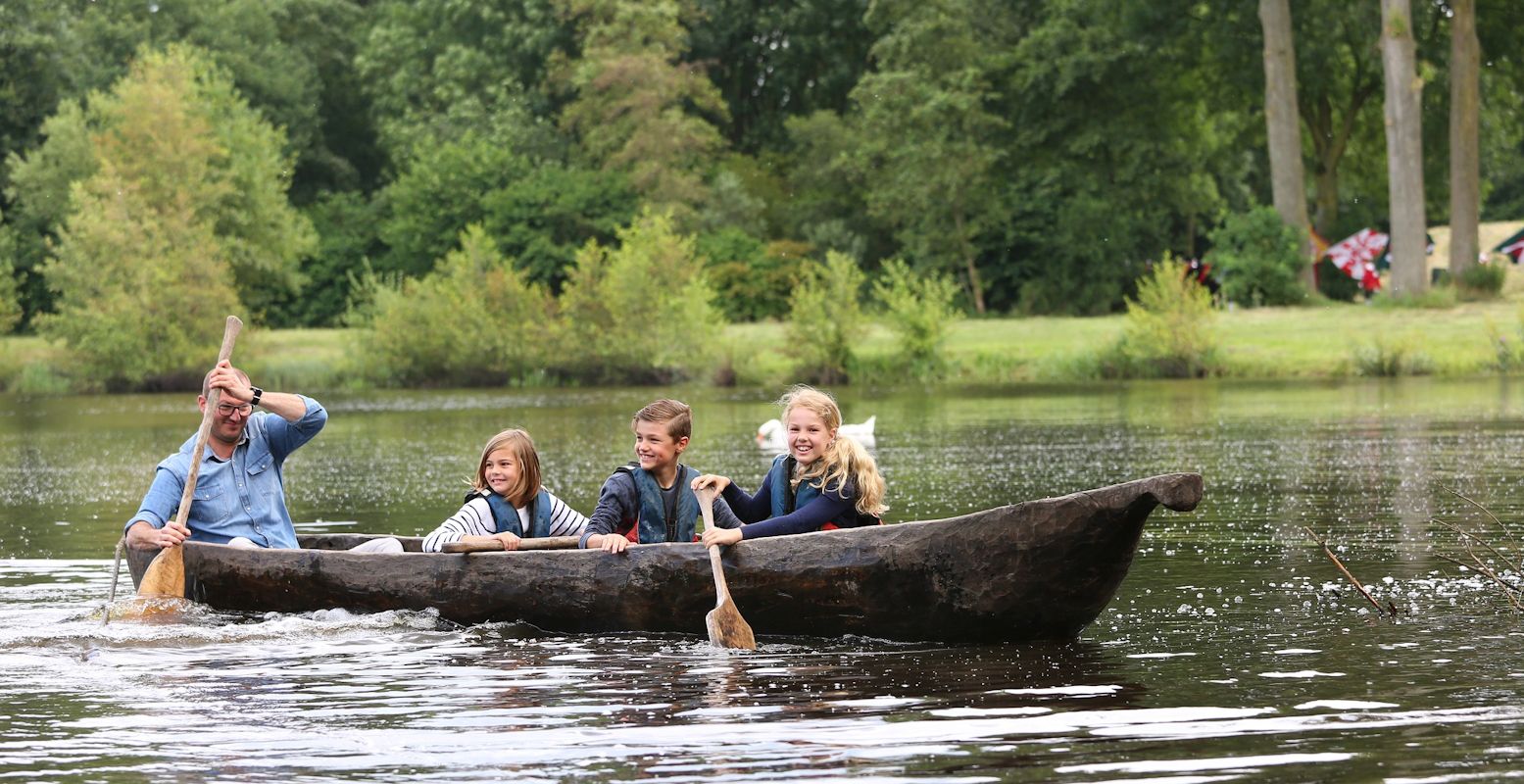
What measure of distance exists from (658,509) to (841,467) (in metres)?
1.09

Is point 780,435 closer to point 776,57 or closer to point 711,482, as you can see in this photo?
point 711,482

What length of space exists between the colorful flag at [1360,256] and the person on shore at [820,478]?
1486 inches

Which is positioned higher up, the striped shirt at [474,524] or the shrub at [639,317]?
the shrub at [639,317]

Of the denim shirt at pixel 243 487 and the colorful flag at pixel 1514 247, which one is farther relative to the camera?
the colorful flag at pixel 1514 247

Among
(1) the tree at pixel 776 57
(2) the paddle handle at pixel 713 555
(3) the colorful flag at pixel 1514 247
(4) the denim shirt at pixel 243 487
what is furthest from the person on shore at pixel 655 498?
(1) the tree at pixel 776 57

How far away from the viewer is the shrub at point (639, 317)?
39.6 metres

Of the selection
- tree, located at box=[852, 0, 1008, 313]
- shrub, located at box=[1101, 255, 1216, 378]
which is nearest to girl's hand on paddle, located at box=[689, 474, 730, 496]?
shrub, located at box=[1101, 255, 1216, 378]

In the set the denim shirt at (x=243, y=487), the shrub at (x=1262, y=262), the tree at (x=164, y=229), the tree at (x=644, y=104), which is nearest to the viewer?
the denim shirt at (x=243, y=487)

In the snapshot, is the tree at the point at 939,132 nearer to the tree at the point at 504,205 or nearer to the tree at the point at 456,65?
the tree at the point at 504,205

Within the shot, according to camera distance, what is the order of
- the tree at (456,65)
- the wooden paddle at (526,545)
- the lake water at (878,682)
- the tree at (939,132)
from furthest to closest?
the tree at (456,65), the tree at (939,132), the wooden paddle at (526,545), the lake water at (878,682)

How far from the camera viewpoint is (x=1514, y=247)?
5109 centimetres

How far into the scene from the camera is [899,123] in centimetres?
4844

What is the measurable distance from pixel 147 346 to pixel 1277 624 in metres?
38.9

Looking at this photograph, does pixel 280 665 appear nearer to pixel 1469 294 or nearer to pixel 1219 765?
pixel 1219 765
